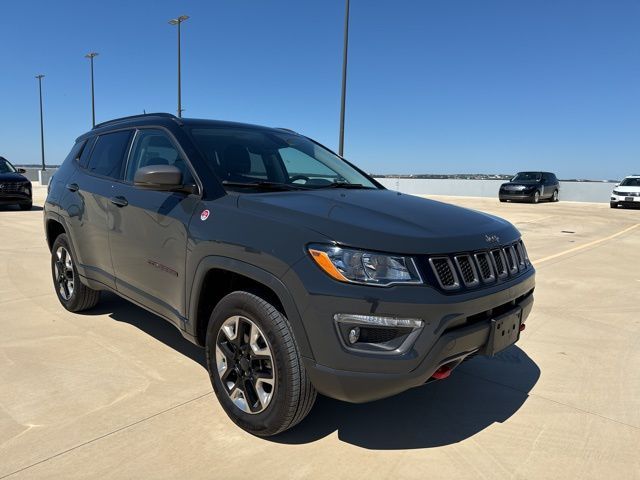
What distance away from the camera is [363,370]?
2.23m

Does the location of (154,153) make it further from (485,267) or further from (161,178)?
(485,267)

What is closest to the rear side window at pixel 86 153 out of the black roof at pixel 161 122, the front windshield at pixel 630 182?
the black roof at pixel 161 122

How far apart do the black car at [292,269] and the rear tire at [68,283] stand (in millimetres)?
837

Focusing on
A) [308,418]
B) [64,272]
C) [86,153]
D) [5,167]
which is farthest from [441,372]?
[5,167]

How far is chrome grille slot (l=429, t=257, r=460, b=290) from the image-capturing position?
7.61 feet

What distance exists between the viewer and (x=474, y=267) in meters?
2.50

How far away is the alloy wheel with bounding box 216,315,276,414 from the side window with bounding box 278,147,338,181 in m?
1.33

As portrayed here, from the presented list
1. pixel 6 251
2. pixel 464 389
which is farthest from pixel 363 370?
pixel 6 251

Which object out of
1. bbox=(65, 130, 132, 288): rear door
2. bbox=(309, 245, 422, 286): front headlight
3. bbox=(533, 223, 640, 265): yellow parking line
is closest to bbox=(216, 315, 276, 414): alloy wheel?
bbox=(309, 245, 422, 286): front headlight

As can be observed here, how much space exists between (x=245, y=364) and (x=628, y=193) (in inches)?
945

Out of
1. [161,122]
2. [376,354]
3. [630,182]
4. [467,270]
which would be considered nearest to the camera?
[376,354]

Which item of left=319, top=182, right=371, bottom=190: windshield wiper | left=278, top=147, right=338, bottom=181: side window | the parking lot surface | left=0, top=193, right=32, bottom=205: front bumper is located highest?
left=278, top=147, right=338, bottom=181: side window

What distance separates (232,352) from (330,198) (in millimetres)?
1065

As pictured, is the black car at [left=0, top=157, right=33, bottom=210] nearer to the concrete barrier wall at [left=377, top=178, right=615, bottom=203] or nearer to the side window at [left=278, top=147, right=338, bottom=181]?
the side window at [left=278, top=147, right=338, bottom=181]
